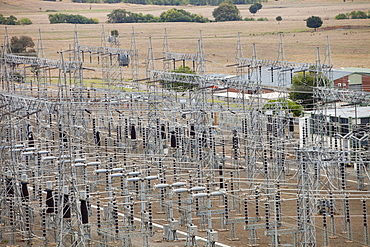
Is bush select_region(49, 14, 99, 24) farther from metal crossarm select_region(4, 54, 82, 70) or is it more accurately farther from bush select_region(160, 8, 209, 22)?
metal crossarm select_region(4, 54, 82, 70)

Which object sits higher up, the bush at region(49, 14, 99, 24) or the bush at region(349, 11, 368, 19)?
the bush at region(49, 14, 99, 24)

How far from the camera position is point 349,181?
3528cm

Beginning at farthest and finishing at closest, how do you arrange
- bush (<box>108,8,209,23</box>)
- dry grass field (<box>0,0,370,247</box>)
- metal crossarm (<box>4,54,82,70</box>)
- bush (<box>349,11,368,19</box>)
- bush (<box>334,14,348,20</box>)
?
bush (<box>108,8,209,23</box>) → bush (<box>334,14,348,20</box>) → bush (<box>349,11,368,19</box>) → dry grass field (<box>0,0,370,247</box>) → metal crossarm (<box>4,54,82,70</box>)

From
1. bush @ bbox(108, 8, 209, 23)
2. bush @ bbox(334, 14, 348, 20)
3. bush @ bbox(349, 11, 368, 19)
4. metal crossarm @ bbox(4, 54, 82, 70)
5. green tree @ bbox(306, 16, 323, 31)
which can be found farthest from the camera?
bush @ bbox(108, 8, 209, 23)

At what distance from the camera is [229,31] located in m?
129

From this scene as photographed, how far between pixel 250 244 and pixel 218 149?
21379 mm

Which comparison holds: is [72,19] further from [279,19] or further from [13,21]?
[279,19]

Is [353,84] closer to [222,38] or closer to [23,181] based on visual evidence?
[23,181]

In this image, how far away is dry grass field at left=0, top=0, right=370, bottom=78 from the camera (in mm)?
102062

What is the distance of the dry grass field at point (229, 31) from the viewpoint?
335 ft

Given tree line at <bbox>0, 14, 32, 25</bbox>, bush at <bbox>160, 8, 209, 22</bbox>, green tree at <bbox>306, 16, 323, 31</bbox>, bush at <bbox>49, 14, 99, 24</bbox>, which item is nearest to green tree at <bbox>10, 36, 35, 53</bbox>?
tree line at <bbox>0, 14, 32, 25</bbox>

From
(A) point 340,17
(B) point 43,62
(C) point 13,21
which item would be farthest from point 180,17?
(B) point 43,62

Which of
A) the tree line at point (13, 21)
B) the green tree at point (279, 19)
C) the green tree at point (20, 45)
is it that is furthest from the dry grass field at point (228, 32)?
the green tree at point (20, 45)

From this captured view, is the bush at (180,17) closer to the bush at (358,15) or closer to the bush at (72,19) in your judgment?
the bush at (72,19)
